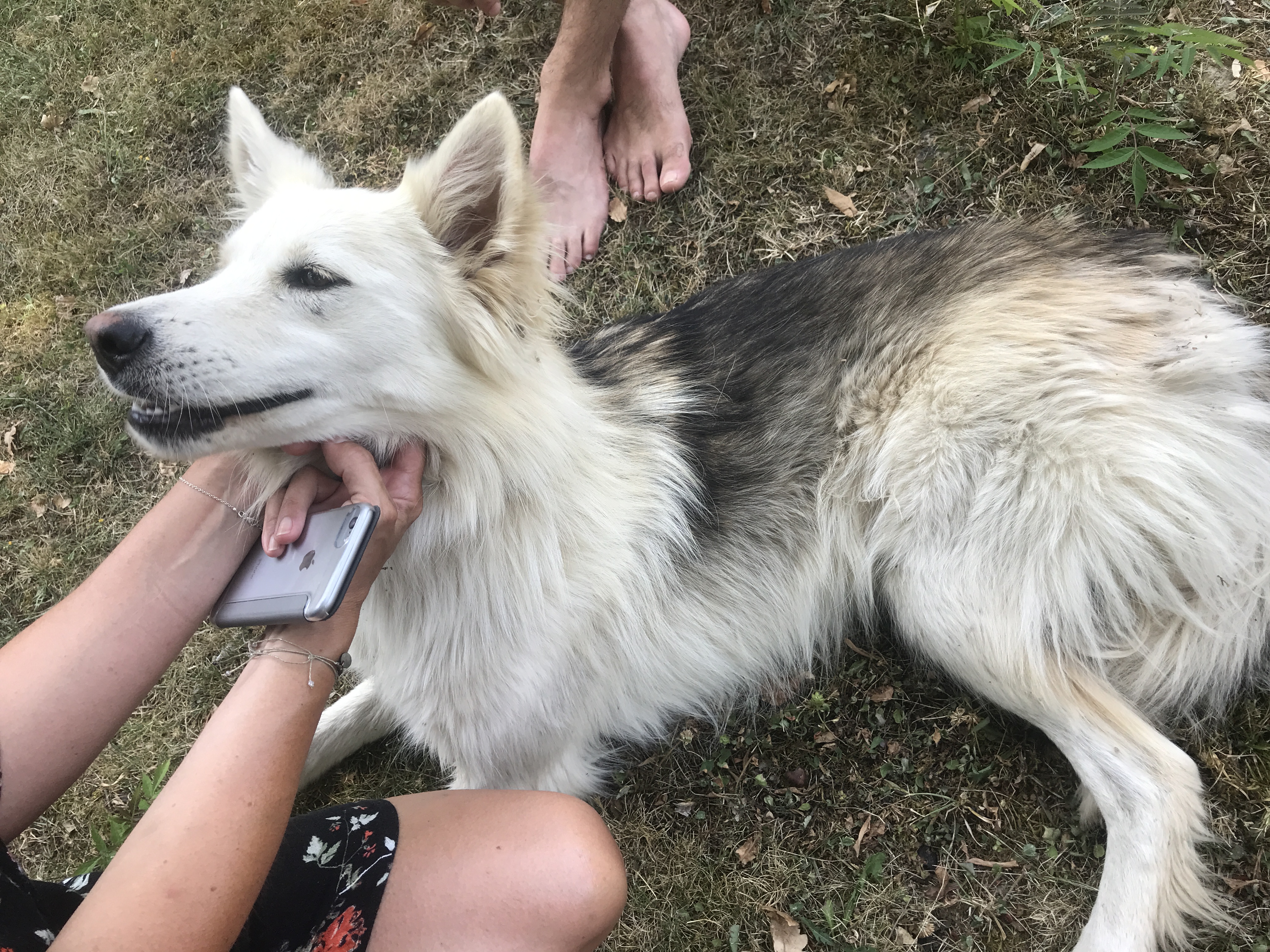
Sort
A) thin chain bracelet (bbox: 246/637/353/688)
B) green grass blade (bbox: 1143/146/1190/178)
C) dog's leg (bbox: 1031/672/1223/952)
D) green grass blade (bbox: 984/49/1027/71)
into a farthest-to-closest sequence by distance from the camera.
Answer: green grass blade (bbox: 984/49/1027/71) → green grass blade (bbox: 1143/146/1190/178) → dog's leg (bbox: 1031/672/1223/952) → thin chain bracelet (bbox: 246/637/353/688)

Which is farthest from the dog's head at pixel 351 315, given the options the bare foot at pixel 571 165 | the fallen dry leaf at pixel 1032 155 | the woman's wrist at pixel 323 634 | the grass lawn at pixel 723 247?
the fallen dry leaf at pixel 1032 155

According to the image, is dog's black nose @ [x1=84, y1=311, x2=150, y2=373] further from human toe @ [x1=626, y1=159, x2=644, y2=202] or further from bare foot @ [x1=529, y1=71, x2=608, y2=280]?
human toe @ [x1=626, y1=159, x2=644, y2=202]

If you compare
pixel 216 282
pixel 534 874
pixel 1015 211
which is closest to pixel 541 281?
pixel 216 282

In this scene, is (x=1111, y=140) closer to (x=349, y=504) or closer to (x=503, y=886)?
(x=349, y=504)

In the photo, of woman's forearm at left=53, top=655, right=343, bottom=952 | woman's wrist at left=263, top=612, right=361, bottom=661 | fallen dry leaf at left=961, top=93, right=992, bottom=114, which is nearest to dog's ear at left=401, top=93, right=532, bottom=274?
woman's wrist at left=263, top=612, right=361, bottom=661

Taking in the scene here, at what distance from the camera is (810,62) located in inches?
131

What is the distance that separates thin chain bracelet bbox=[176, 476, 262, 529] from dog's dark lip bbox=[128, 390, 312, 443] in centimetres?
22

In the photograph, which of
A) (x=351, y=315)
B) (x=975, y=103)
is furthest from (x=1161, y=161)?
(x=351, y=315)

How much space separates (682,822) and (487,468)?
1.41 metres

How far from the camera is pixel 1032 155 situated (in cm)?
297

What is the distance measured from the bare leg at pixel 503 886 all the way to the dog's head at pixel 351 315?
0.91 meters

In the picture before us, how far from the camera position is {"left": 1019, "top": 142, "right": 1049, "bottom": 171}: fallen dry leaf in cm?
296

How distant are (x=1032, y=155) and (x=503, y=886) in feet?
9.92

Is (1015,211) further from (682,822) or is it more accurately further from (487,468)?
(682,822)
